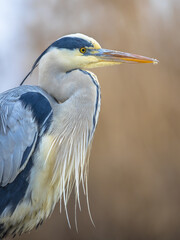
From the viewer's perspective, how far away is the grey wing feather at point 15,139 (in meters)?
1.13

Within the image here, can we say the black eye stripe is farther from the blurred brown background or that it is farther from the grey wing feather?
the blurred brown background

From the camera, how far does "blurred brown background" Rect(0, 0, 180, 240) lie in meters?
2.73

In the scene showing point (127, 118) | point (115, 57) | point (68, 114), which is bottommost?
point (127, 118)

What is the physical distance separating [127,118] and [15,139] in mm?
1779

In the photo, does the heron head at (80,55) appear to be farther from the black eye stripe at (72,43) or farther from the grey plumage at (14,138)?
the grey plumage at (14,138)

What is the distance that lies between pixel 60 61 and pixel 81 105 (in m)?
0.15

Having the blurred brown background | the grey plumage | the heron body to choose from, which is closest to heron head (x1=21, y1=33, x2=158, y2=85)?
the heron body

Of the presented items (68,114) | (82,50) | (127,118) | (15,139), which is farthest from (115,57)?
(127,118)

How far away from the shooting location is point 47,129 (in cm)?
117

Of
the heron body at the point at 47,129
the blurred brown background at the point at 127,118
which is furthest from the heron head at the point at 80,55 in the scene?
the blurred brown background at the point at 127,118

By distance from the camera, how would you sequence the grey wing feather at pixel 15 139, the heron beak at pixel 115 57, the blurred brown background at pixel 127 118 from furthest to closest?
the blurred brown background at pixel 127 118
the heron beak at pixel 115 57
the grey wing feather at pixel 15 139

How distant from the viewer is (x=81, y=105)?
47.0 inches

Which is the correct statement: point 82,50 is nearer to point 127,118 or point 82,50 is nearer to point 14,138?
point 14,138

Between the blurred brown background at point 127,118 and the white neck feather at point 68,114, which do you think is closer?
the white neck feather at point 68,114
